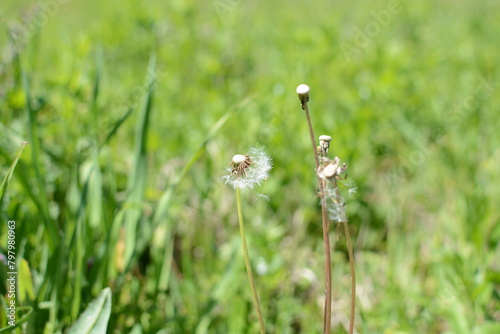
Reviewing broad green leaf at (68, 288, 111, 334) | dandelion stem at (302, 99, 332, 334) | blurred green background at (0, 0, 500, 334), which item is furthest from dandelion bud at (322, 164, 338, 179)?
blurred green background at (0, 0, 500, 334)

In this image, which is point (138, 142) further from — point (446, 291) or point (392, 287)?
point (446, 291)

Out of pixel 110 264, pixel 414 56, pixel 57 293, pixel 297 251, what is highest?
pixel 414 56

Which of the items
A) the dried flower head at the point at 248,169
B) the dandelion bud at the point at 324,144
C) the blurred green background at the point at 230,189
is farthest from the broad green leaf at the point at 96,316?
the dandelion bud at the point at 324,144

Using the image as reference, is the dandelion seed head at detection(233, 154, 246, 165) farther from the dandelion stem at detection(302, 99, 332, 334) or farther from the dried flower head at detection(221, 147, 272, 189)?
the dandelion stem at detection(302, 99, 332, 334)

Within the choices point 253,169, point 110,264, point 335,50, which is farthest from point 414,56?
point 253,169

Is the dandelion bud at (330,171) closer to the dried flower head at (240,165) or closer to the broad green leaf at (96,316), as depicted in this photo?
the dried flower head at (240,165)

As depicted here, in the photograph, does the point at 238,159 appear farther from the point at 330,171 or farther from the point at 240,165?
the point at 330,171

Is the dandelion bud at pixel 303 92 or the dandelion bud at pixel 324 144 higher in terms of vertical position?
the dandelion bud at pixel 303 92
